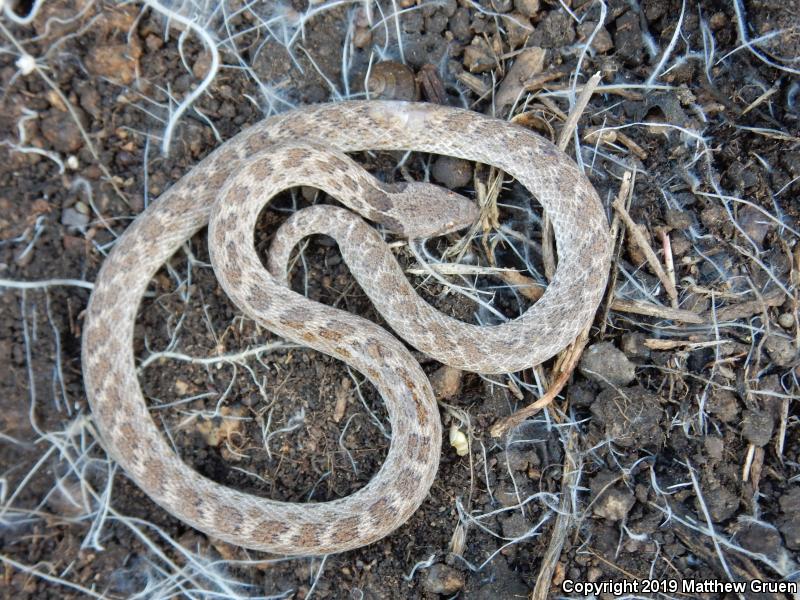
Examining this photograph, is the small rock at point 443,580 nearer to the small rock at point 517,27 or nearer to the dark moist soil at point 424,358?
the dark moist soil at point 424,358

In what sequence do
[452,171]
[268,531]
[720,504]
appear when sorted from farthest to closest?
[452,171], [268,531], [720,504]

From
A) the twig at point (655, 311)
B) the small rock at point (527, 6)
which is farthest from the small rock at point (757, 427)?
the small rock at point (527, 6)

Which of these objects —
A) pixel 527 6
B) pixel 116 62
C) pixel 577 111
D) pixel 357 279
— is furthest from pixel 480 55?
pixel 116 62

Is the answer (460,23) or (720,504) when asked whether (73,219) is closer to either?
(460,23)

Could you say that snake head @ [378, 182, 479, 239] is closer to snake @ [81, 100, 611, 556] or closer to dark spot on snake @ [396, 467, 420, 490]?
snake @ [81, 100, 611, 556]

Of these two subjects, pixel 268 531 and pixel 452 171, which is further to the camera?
pixel 452 171

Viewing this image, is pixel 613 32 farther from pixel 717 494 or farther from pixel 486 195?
pixel 717 494
